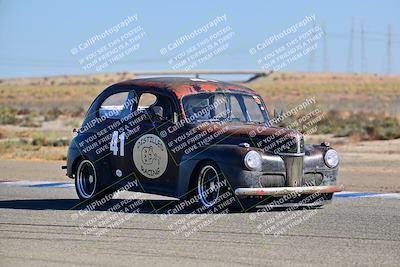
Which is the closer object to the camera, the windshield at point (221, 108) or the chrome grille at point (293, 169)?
the chrome grille at point (293, 169)

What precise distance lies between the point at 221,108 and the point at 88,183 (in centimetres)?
240

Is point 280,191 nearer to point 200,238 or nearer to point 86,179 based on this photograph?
point 200,238

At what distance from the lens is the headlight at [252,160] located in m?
11.8

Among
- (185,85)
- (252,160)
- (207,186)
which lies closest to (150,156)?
(207,186)

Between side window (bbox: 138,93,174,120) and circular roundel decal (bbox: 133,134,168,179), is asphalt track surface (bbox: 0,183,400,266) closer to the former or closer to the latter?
circular roundel decal (bbox: 133,134,168,179)

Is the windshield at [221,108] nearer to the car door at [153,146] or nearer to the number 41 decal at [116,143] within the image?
the car door at [153,146]

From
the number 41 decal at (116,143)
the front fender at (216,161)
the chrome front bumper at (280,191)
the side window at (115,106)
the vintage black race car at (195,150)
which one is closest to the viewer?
the chrome front bumper at (280,191)

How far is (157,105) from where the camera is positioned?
43.1 ft

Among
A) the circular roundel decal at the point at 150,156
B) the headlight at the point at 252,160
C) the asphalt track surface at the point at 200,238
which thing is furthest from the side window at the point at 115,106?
the headlight at the point at 252,160

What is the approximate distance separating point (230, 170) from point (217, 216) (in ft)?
1.98

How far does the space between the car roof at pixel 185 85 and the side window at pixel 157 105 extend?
14 cm

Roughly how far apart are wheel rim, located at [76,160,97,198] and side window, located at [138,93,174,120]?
1.27m

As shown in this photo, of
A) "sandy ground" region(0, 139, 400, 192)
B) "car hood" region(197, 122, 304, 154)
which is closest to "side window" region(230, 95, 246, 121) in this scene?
"car hood" region(197, 122, 304, 154)

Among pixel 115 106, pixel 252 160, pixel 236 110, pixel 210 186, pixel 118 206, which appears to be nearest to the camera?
pixel 252 160
